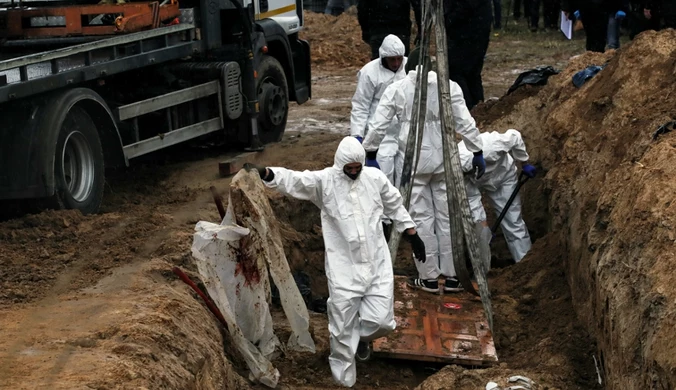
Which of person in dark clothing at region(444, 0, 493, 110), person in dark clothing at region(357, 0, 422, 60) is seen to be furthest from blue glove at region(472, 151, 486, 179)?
person in dark clothing at region(357, 0, 422, 60)

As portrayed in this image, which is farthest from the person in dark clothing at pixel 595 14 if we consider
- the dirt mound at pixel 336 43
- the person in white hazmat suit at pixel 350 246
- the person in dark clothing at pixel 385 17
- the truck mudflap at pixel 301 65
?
the dirt mound at pixel 336 43

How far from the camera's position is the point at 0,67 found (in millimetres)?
7742

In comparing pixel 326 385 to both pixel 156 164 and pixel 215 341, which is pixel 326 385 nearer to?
pixel 215 341

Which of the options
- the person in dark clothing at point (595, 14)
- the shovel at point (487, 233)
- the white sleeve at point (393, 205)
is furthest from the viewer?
the person in dark clothing at point (595, 14)

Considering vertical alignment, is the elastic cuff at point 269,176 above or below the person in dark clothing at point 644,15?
below

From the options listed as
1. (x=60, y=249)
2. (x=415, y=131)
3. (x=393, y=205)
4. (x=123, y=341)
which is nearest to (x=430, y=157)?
(x=415, y=131)

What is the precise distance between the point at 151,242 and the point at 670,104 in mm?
4568

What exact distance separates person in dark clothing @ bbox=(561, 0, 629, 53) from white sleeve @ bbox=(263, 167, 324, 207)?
7183mm

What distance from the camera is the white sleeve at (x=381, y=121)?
9.18 m

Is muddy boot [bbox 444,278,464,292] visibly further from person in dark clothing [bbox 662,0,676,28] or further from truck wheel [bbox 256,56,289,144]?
person in dark clothing [bbox 662,0,676,28]

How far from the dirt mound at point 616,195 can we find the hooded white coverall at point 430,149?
0.99 meters

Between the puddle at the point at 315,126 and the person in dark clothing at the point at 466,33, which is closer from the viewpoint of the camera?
the person in dark clothing at the point at 466,33

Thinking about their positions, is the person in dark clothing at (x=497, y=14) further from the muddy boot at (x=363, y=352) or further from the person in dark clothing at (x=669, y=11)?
the muddy boot at (x=363, y=352)

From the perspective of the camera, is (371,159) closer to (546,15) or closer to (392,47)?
(392,47)
